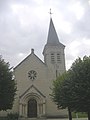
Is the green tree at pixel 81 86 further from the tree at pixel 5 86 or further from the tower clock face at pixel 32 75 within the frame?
the tower clock face at pixel 32 75

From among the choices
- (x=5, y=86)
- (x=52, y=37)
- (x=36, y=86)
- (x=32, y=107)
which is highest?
(x=52, y=37)

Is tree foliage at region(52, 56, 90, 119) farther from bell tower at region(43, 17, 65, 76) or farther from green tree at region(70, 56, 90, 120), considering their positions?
bell tower at region(43, 17, 65, 76)

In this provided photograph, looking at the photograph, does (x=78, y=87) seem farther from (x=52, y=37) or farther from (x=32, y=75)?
(x=52, y=37)

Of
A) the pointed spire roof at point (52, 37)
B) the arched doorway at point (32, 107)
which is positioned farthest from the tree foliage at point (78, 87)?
the pointed spire roof at point (52, 37)

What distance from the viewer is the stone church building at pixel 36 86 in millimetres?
40500

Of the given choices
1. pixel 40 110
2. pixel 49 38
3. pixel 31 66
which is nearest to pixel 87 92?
pixel 40 110

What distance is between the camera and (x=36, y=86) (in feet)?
139

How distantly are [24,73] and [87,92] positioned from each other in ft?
67.6

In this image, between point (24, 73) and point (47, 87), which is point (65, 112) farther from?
point (24, 73)

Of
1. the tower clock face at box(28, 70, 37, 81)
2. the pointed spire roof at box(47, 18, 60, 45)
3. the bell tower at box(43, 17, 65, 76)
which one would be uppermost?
the pointed spire roof at box(47, 18, 60, 45)

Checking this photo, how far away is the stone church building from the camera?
133 ft

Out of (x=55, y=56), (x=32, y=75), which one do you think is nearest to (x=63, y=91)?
(x=32, y=75)

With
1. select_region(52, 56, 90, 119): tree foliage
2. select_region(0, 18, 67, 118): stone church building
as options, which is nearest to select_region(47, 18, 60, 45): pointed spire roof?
select_region(0, 18, 67, 118): stone church building

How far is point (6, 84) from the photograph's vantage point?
2670 centimetres
